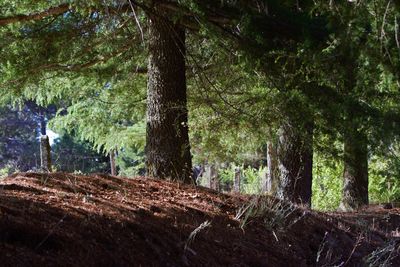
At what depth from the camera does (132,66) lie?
33.0ft

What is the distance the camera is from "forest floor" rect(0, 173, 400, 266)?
11.8 feet

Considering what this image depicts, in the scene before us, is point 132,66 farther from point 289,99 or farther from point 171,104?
point 289,99

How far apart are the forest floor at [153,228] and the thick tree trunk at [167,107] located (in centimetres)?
103

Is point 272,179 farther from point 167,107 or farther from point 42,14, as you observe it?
point 42,14

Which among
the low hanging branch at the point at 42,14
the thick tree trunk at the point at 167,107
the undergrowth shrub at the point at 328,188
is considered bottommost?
the undergrowth shrub at the point at 328,188

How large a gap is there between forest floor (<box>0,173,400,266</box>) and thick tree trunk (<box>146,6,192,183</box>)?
1.03 m

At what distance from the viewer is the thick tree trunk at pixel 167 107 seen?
7570mm

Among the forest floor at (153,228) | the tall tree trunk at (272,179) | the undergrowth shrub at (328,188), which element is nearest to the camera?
the forest floor at (153,228)

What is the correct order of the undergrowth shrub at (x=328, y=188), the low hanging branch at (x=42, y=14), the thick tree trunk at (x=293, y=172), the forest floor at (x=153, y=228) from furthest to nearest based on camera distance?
the undergrowth shrub at (x=328, y=188) → the thick tree trunk at (x=293, y=172) → the low hanging branch at (x=42, y=14) → the forest floor at (x=153, y=228)

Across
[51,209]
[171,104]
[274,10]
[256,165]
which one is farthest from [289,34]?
[256,165]

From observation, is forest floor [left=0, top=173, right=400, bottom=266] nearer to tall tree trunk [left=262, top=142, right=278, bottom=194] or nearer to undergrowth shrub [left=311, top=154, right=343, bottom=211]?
tall tree trunk [left=262, top=142, right=278, bottom=194]

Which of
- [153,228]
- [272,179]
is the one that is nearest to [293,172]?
[272,179]

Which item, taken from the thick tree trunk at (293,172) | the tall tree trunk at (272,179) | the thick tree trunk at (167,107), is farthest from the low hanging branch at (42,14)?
the thick tree trunk at (293,172)

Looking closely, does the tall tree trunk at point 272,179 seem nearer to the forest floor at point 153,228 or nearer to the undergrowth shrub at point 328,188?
the forest floor at point 153,228
